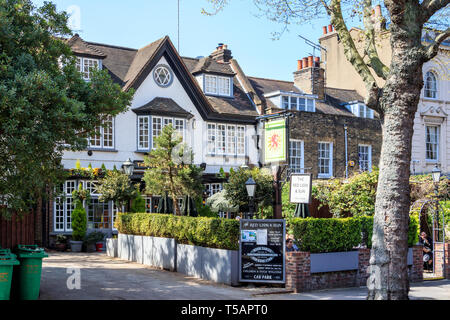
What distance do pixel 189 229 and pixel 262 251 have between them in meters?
2.75

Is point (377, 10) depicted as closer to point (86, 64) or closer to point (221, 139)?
point (221, 139)

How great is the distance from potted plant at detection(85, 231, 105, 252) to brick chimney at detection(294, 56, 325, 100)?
1530 centimetres

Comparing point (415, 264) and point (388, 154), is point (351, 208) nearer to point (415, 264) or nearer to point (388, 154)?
point (415, 264)

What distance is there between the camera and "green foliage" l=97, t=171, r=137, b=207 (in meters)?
22.6

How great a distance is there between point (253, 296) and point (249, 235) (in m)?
1.86

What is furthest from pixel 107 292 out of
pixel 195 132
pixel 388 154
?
pixel 195 132

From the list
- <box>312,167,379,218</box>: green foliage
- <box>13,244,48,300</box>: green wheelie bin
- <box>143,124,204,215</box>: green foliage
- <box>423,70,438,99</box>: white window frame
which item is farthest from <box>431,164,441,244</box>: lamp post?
<box>13,244,48,300</box>: green wheelie bin

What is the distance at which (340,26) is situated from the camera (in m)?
11.9

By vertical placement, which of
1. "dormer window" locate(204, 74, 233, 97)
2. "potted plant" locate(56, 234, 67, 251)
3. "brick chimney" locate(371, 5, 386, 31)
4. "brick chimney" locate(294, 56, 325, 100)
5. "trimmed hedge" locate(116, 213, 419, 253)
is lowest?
"potted plant" locate(56, 234, 67, 251)

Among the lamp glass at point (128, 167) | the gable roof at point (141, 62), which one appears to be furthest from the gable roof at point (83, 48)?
the lamp glass at point (128, 167)

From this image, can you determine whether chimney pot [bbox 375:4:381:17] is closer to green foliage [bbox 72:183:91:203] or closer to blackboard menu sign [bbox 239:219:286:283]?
blackboard menu sign [bbox 239:219:286:283]

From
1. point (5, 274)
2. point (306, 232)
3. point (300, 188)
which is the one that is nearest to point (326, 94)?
point (300, 188)

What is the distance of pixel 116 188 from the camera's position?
74.1ft

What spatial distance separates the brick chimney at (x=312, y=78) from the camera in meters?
32.2
